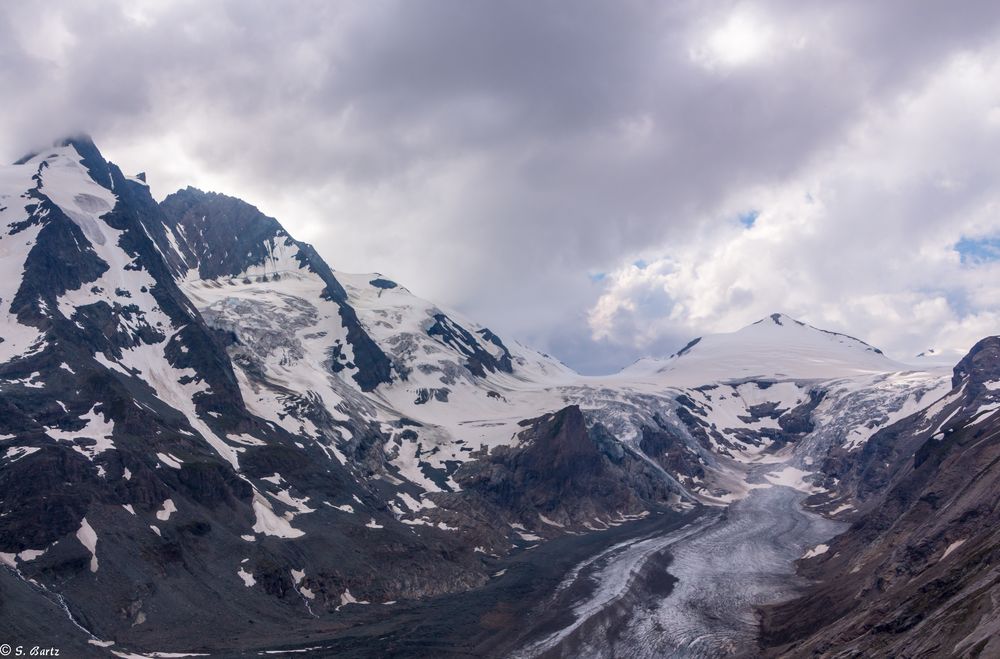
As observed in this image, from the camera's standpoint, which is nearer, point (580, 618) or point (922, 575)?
point (922, 575)

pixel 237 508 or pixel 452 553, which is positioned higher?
pixel 237 508

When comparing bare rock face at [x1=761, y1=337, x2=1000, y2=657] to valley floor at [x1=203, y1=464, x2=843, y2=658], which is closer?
bare rock face at [x1=761, y1=337, x2=1000, y2=657]

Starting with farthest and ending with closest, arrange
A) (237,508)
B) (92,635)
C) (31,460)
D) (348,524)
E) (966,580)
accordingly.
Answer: (348,524) → (237,508) → (31,460) → (92,635) → (966,580)

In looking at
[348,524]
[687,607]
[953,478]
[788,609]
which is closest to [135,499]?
[348,524]

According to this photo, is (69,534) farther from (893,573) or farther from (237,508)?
(893,573)


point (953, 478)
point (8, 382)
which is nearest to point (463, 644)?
point (953, 478)

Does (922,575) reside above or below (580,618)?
above

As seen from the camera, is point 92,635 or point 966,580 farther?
point 92,635

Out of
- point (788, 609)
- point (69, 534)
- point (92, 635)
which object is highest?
point (69, 534)

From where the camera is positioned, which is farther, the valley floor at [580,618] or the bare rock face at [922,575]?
the valley floor at [580,618]

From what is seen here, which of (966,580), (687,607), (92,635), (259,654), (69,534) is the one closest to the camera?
(966,580)
